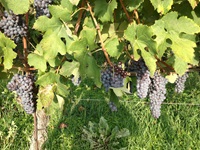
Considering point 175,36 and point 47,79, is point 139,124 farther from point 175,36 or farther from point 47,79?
point 175,36

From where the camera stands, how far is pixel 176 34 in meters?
1.27

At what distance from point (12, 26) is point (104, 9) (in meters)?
0.34

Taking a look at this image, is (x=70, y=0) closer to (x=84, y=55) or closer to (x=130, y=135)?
(x=84, y=55)

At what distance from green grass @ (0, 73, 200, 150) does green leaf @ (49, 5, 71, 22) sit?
2.01 meters

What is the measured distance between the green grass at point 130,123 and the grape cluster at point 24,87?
163cm

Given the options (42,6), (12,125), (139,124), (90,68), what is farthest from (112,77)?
(12,125)

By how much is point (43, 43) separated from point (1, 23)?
19 cm

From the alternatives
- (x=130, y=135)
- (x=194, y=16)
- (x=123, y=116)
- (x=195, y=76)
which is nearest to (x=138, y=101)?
(x=123, y=116)

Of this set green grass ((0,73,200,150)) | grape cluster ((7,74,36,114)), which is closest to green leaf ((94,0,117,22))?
grape cluster ((7,74,36,114))

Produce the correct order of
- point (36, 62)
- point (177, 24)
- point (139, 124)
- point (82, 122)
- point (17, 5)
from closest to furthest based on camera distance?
1. point (17, 5)
2. point (177, 24)
3. point (36, 62)
4. point (139, 124)
5. point (82, 122)

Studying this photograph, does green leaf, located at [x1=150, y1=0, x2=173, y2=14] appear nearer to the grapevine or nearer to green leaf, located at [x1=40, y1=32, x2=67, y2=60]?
the grapevine

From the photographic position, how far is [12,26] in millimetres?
1309

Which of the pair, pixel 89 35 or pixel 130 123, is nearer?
pixel 89 35

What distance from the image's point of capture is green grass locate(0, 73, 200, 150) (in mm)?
3322
